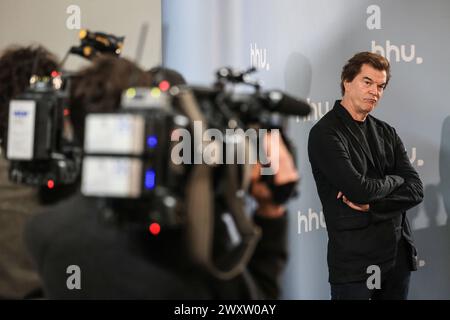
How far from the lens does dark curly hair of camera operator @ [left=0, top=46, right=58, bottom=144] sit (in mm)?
1597

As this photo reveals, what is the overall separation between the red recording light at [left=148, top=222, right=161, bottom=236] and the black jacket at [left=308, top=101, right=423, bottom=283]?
0.90 m

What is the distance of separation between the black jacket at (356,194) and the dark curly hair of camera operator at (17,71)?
0.91 m

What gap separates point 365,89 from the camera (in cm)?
207

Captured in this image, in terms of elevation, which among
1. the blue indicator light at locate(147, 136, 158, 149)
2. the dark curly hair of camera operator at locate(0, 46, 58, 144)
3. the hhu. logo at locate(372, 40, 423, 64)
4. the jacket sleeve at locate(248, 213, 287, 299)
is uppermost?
the hhu. logo at locate(372, 40, 423, 64)

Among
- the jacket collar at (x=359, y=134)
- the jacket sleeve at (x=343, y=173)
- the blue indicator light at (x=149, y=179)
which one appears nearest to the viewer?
the blue indicator light at (x=149, y=179)

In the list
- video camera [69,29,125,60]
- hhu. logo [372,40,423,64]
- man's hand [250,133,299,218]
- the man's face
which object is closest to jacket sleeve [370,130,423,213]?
the man's face

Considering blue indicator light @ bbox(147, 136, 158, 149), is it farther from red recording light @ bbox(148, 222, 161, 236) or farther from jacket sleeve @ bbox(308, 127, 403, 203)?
jacket sleeve @ bbox(308, 127, 403, 203)

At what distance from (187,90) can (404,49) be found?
155 cm

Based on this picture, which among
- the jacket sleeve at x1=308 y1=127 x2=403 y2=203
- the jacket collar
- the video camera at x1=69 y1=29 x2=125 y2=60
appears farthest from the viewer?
the jacket collar

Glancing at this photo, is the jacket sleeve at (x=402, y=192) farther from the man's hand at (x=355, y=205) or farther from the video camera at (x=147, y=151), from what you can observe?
the video camera at (x=147, y=151)

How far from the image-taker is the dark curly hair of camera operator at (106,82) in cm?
118

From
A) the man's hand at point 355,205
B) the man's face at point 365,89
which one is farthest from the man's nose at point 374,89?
the man's hand at point 355,205
